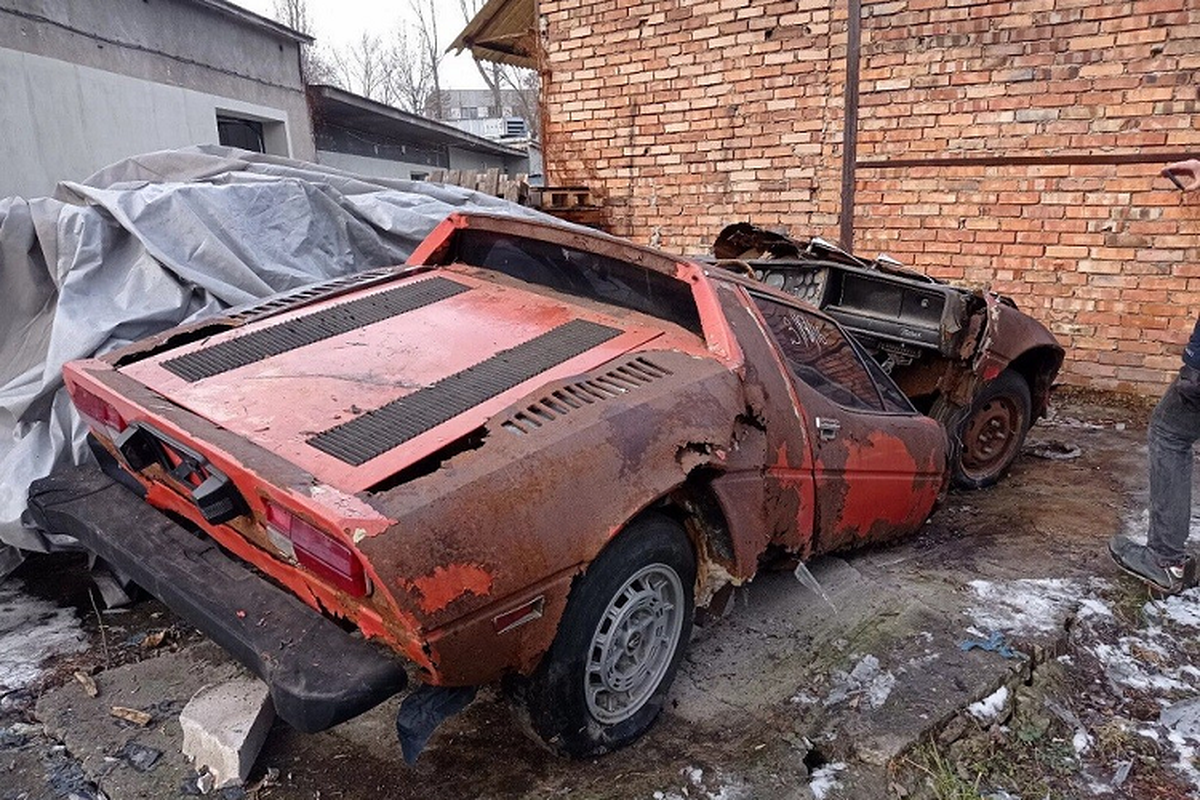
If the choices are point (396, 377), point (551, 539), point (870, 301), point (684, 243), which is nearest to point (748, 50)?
point (684, 243)

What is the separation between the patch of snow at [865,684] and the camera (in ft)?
9.34

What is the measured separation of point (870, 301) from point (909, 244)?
279 centimetres

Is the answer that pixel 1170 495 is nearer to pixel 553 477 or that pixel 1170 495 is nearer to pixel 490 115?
pixel 553 477

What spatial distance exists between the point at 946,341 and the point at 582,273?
2357mm

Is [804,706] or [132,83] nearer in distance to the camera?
[804,706]

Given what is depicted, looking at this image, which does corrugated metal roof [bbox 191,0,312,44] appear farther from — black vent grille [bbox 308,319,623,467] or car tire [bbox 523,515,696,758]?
car tire [bbox 523,515,696,758]

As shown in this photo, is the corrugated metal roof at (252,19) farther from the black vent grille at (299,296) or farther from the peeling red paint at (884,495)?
the peeling red paint at (884,495)

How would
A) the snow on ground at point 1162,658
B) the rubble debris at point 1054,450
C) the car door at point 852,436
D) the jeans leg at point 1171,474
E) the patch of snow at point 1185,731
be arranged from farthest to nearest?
the rubble debris at point 1054,450 → the jeans leg at point 1171,474 → the car door at point 852,436 → the snow on ground at point 1162,658 → the patch of snow at point 1185,731

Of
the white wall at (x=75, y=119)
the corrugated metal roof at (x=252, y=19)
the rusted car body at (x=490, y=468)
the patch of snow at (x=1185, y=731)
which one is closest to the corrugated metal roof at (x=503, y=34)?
the corrugated metal roof at (x=252, y=19)

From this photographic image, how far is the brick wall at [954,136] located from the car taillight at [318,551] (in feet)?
21.5

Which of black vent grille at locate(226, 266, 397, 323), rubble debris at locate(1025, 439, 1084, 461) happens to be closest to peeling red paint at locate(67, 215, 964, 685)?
black vent grille at locate(226, 266, 397, 323)

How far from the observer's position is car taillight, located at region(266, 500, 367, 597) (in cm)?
189

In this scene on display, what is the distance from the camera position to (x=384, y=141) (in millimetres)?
19422

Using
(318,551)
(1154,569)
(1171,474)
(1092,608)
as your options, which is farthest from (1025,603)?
(318,551)
